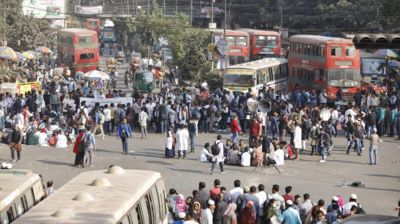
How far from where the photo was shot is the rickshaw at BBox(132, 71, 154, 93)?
49.9 m

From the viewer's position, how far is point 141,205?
15.6 metres

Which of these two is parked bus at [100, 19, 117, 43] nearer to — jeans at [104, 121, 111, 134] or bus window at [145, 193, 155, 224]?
jeans at [104, 121, 111, 134]

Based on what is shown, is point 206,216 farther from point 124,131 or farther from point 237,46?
point 237,46

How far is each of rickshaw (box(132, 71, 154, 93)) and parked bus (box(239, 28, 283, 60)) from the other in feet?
44.0

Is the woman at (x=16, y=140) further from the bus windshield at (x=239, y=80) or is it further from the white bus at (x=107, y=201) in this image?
the bus windshield at (x=239, y=80)

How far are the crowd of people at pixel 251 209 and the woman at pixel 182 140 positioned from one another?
28.6 ft

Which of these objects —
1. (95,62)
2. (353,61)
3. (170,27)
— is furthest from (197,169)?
(170,27)

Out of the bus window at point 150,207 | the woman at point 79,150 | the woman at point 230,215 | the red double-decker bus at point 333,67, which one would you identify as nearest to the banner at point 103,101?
the woman at point 79,150

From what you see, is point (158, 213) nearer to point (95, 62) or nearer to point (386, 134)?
point (386, 134)

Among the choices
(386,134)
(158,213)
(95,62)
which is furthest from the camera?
(95,62)

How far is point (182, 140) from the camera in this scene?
28.7m

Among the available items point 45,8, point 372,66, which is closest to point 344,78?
point 372,66

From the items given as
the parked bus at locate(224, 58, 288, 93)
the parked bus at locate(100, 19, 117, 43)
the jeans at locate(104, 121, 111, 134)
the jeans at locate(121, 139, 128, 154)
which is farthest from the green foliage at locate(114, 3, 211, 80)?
the jeans at locate(121, 139, 128, 154)

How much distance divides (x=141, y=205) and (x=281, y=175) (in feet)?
38.5
